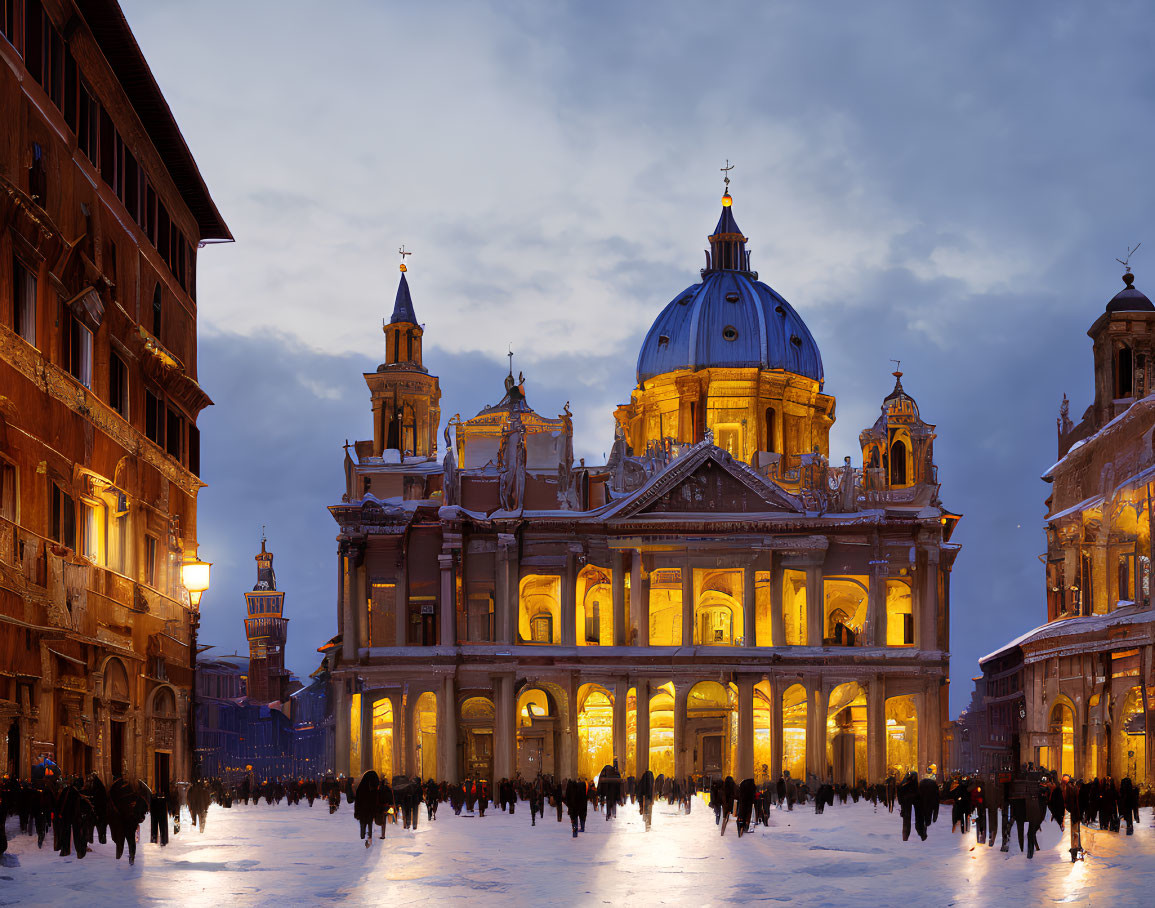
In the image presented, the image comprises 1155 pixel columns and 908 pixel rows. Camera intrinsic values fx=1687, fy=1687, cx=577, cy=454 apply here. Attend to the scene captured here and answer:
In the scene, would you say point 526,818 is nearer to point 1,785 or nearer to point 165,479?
point 165,479

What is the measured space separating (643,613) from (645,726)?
508 cm

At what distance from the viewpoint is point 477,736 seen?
252ft

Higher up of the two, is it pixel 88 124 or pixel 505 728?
pixel 88 124

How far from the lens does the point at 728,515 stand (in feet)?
247

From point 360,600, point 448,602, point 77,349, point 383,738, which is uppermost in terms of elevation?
point 77,349

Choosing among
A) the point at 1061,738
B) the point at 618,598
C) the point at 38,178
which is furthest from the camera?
the point at 618,598

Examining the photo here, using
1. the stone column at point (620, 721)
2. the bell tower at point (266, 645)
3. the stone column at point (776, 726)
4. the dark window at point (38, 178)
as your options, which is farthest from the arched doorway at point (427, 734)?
the bell tower at point (266, 645)

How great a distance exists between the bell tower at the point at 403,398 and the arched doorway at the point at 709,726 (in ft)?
59.4

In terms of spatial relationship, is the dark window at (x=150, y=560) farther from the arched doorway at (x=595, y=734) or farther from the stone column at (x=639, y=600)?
the arched doorway at (x=595, y=734)

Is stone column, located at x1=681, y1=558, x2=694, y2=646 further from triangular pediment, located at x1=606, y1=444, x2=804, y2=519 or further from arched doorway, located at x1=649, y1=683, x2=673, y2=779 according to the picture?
arched doorway, located at x1=649, y1=683, x2=673, y2=779

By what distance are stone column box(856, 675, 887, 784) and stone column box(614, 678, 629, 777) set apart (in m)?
10.7

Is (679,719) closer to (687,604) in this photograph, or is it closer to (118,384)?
(687,604)

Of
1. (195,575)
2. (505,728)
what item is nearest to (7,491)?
(195,575)

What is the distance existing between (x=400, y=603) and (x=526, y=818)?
91.6 ft
